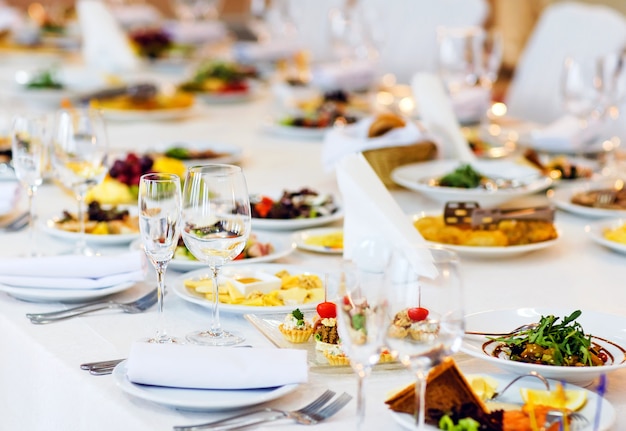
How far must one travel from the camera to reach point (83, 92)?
321 cm

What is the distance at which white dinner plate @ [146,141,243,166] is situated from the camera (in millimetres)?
2459

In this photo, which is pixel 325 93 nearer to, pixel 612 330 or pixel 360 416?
pixel 612 330

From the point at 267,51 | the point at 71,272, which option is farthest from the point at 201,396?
the point at 267,51

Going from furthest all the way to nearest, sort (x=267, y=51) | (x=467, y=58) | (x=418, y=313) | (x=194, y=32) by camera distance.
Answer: (x=194, y=32) < (x=267, y=51) < (x=467, y=58) < (x=418, y=313)

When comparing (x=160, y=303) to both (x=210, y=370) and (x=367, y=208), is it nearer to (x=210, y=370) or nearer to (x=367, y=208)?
(x=210, y=370)

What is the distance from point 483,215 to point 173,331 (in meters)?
0.64

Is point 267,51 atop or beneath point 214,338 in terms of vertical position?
atop

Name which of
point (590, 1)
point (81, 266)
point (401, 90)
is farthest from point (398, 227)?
point (590, 1)

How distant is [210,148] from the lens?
2.61 metres

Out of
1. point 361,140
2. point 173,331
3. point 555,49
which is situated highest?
point 555,49

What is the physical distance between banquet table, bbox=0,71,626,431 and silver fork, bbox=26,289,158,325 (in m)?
0.01

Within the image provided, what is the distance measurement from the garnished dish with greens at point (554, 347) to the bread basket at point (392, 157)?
985mm

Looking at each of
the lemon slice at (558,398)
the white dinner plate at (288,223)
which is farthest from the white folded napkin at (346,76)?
the lemon slice at (558,398)

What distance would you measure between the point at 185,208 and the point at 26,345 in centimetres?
30
